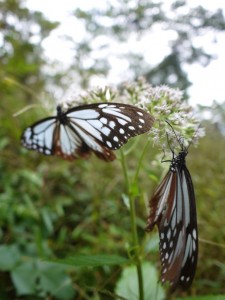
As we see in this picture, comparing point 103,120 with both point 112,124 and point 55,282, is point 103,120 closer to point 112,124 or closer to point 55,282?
point 112,124

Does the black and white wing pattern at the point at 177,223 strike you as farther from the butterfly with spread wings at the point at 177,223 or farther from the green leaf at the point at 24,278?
the green leaf at the point at 24,278

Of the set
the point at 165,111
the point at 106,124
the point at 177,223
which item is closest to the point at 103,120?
the point at 106,124

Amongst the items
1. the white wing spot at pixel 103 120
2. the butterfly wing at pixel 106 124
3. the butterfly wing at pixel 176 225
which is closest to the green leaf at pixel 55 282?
the butterfly wing at pixel 106 124

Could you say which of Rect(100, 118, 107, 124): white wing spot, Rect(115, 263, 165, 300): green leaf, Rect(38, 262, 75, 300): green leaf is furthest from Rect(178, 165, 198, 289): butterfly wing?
Rect(38, 262, 75, 300): green leaf

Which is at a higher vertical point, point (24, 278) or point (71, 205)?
point (71, 205)

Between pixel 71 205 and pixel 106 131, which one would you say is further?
pixel 71 205

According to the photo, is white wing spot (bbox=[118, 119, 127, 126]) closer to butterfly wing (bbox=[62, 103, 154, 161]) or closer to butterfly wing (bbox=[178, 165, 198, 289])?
butterfly wing (bbox=[62, 103, 154, 161])

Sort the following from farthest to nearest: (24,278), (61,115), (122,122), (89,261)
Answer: (24,278) → (61,115) → (122,122) → (89,261)
